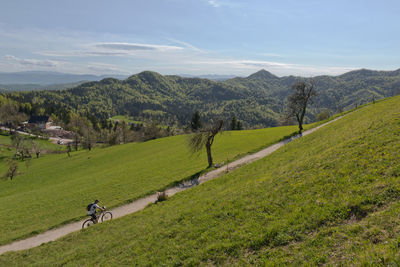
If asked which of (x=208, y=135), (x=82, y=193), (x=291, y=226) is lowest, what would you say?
(x=82, y=193)

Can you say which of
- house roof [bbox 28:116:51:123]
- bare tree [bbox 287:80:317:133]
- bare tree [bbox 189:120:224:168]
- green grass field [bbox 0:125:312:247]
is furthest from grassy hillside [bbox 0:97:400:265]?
house roof [bbox 28:116:51:123]

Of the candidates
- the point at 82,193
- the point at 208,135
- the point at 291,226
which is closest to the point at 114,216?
the point at 82,193

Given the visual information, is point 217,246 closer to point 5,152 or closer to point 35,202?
point 35,202

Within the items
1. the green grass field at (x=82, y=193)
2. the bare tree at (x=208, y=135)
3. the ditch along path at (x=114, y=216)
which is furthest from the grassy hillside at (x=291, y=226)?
the bare tree at (x=208, y=135)

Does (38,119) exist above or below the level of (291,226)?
below

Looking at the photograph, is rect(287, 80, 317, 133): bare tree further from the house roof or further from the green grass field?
the house roof

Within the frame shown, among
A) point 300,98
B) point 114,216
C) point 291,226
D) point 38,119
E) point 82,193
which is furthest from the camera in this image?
point 38,119

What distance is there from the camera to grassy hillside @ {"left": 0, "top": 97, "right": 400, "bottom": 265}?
759 centimetres

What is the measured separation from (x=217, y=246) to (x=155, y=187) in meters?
20.7

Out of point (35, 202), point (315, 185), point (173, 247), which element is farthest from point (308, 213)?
point (35, 202)

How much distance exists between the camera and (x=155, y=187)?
95.0ft

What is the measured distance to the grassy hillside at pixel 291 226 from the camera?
299 inches

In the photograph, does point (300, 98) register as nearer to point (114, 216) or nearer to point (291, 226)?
point (291, 226)

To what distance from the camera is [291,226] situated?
368 inches
